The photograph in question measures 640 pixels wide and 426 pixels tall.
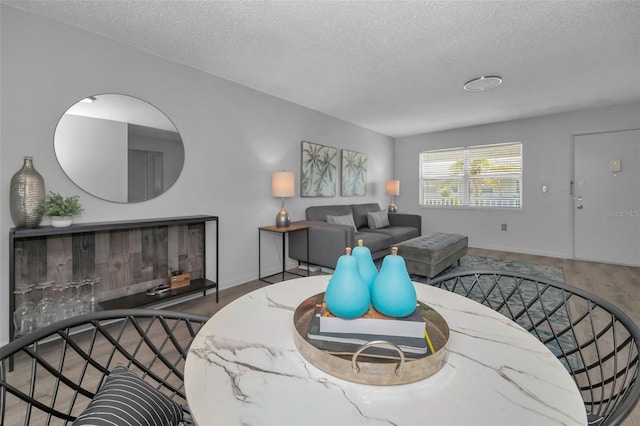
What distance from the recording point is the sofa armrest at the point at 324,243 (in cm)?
325

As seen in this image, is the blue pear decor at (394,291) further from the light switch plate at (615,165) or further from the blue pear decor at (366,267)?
the light switch plate at (615,165)

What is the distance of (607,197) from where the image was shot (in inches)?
162

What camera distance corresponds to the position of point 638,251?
393 centimetres

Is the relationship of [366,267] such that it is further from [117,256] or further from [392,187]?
[392,187]

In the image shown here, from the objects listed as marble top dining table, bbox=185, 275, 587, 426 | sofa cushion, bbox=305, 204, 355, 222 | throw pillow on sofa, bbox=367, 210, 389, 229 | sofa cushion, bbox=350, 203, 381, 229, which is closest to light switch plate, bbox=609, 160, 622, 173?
throw pillow on sofa, bbox=367, 210, 389, 229

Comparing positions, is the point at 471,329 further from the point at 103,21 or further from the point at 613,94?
the point at 613,94

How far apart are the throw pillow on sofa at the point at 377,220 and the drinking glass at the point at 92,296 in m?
3.59

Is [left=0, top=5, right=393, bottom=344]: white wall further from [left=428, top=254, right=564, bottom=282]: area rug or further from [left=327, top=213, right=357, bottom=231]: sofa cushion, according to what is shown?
[left=428, top=254, right=564, bottom=282]: area rug

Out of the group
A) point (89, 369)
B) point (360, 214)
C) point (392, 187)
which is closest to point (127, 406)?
point (89, 369)

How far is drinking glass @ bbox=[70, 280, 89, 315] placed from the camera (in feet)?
6.74

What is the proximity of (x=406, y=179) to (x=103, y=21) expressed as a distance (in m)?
5.38

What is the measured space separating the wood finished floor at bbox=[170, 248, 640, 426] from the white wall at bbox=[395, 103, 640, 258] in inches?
14.9

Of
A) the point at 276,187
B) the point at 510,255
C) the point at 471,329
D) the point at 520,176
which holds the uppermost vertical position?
the point at 520,176

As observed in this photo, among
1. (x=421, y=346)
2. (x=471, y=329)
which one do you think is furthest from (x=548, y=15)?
(x=421, y=346)
